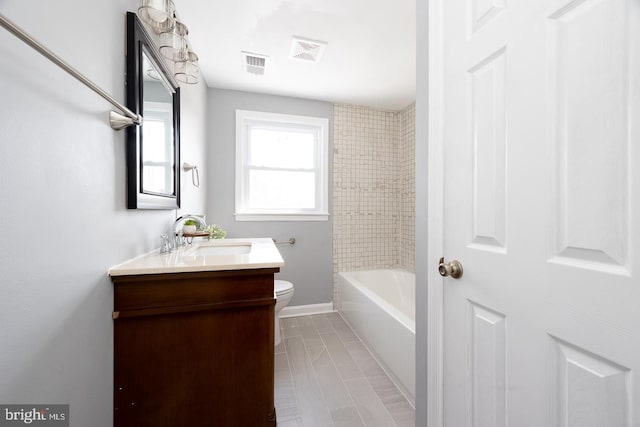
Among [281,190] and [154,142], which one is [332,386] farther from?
[281,190]

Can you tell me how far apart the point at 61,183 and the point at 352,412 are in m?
1.70

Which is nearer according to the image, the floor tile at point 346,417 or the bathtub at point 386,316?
the floor tile at point 346,417

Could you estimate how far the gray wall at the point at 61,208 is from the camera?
58 centimetres

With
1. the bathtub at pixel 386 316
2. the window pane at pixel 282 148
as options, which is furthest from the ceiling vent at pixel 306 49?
the bathtub at pixel 386 316

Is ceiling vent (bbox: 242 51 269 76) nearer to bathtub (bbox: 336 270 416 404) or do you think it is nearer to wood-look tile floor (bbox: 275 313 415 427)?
bathtub (bbox: 336 270 416 404)

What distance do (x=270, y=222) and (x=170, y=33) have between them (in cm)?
184

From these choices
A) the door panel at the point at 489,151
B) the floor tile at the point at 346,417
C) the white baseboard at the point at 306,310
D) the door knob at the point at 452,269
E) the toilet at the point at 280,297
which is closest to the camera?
the door panel at the point at 489,151

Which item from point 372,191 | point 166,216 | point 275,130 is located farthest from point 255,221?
point 372,191

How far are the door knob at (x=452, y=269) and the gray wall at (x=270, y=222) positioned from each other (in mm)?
2120

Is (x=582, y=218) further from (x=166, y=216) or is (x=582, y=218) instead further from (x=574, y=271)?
(x=166, y=216)

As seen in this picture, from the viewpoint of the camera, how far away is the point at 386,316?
6.07 ft

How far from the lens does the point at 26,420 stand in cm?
61

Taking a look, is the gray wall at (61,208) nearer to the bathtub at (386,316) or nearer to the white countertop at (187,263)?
the white countertop at (187,263)

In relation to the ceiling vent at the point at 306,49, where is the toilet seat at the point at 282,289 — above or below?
below
